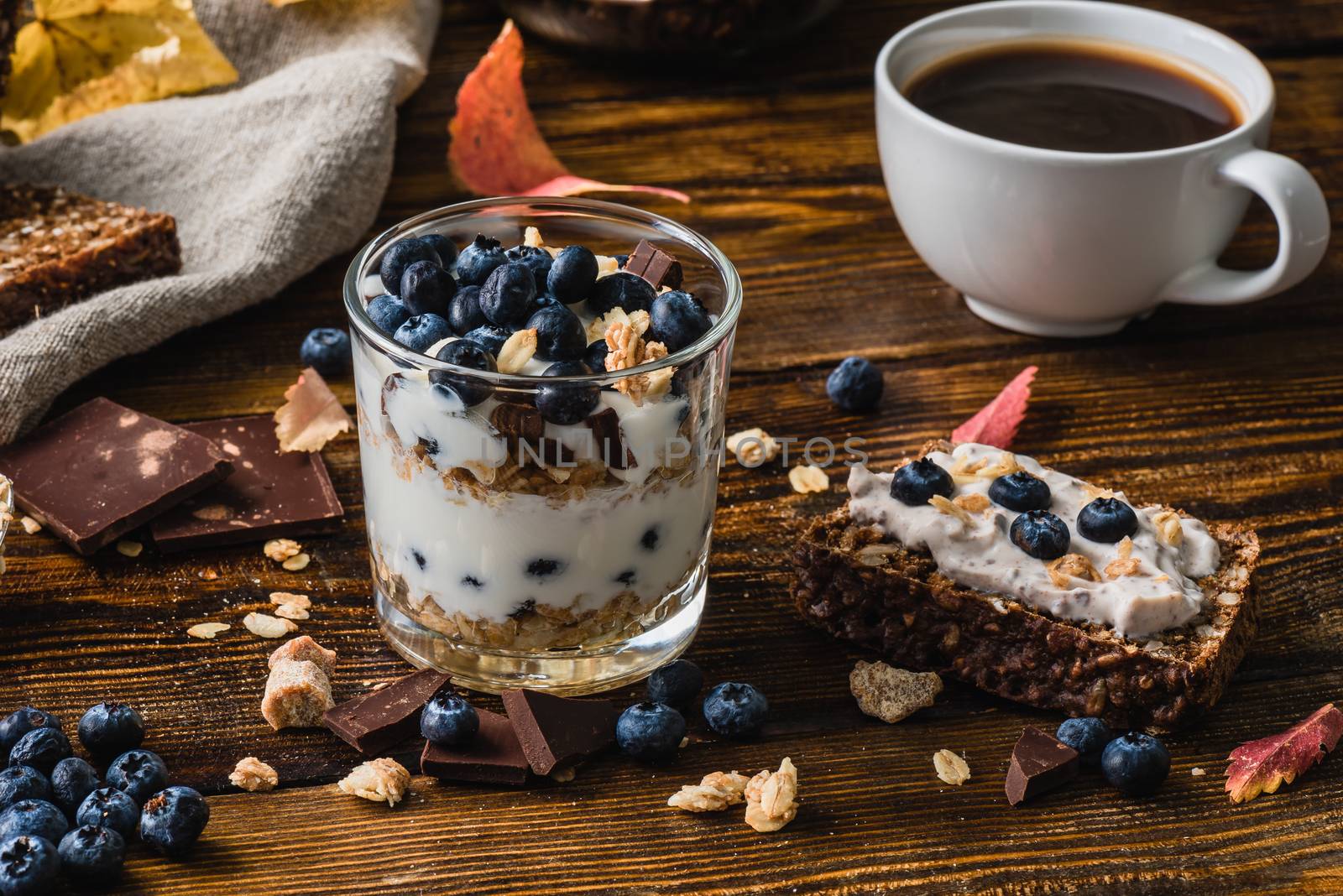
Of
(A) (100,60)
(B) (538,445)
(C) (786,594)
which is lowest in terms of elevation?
(C) (786,594)

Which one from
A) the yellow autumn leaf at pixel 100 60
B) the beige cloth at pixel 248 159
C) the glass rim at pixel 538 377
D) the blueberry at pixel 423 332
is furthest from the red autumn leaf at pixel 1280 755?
the yellow autumn leaf at pixel 100 60

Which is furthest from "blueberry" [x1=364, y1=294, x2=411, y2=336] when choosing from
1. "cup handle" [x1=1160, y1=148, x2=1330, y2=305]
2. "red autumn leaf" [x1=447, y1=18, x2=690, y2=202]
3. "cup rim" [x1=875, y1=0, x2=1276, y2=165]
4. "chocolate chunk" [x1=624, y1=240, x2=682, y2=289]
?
"cup handle" [x1=1160, y1=148, x2=1330, y2=305]

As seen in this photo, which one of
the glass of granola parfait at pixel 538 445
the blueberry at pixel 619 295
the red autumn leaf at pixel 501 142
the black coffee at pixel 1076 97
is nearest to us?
the glass of granola parfait at pixel 538 445

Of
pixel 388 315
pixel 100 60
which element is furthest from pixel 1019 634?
pixel 100 60

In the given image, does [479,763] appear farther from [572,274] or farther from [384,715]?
[572,274]

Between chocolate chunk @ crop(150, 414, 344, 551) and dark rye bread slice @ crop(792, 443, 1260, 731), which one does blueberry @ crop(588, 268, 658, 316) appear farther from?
chocolate chunk @ crop(150, 414, 344, 551)

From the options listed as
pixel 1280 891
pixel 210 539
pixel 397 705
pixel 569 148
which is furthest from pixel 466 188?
pixel 1280 891

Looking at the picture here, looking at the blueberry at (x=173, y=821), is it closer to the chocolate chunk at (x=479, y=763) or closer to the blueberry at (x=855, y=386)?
the chocolate chunk at (x=479, y=763)
